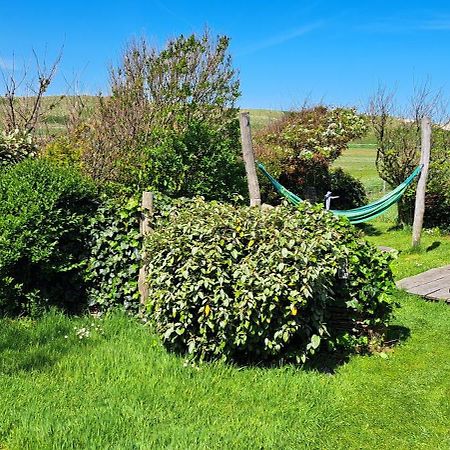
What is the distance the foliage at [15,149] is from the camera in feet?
20.0

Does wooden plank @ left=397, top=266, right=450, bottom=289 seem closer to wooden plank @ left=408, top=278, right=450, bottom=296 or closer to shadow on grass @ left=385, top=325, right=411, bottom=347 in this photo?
wooden plank @ left=408, top=278, right=450, bottom=296

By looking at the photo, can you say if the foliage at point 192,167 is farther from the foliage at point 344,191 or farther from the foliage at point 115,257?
the foliage at point 344,191

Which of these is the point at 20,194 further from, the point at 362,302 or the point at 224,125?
the point at 224,125

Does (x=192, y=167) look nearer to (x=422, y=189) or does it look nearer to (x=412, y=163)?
(x=422, y=189)

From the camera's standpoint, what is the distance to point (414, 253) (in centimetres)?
788

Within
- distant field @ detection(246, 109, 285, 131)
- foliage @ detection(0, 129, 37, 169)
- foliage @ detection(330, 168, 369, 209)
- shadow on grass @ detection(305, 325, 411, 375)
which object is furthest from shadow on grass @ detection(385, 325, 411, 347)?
distant field @ detection(246, 109, 285, 131)

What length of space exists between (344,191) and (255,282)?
890cm

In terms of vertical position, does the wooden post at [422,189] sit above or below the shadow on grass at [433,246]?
above

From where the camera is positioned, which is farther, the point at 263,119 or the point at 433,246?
the point at 263,119

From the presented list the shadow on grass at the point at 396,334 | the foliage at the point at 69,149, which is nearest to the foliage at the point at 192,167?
the foliage at the point at 69,149

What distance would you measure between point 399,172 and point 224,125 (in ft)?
16.3

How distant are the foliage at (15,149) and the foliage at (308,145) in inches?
182

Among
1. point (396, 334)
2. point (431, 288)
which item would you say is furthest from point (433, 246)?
point (396, 334)

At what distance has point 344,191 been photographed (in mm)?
11680
